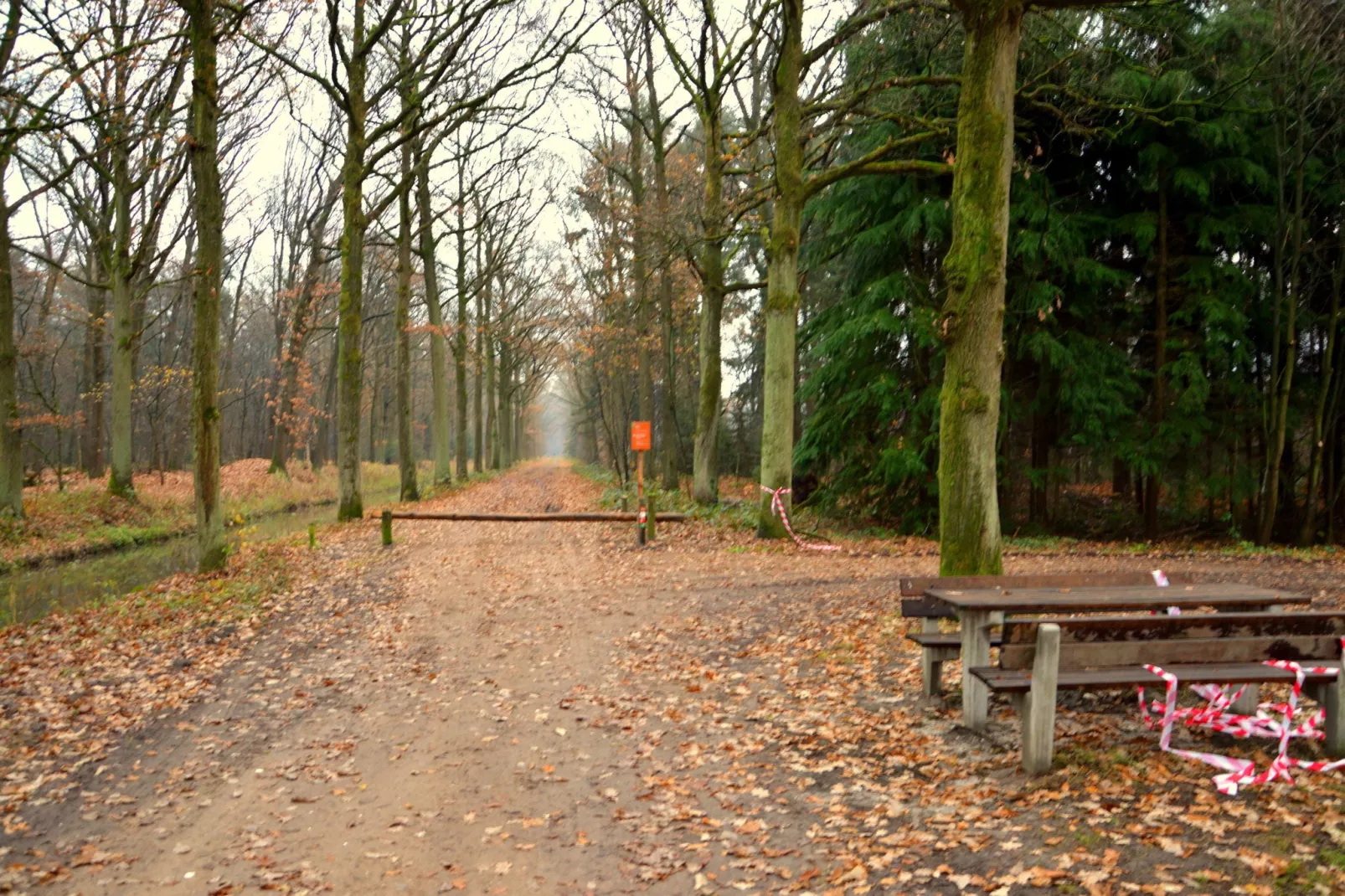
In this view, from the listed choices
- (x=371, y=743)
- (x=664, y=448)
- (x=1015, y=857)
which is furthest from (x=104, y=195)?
(x=1015, y=857)

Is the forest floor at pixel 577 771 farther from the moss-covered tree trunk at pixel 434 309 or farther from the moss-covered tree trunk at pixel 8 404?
the moss-covered tree trunk at pixel 434 309

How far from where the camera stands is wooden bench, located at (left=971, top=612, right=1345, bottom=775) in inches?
202

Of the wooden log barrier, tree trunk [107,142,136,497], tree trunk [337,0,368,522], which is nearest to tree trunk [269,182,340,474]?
tree trunk [107,142,136,497]

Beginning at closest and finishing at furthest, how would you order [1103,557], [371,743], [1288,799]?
1. [1288,799]
2. [371,743]
3. [1103,557]

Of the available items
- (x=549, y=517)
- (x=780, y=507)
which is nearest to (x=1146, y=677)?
(x=780, y=507)

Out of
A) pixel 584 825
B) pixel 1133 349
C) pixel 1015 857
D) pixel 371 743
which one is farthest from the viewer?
pixel 1133 349

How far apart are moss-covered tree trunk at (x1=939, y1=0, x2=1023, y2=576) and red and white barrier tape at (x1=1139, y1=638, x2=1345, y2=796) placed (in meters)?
3.14

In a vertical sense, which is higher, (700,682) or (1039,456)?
(1039,456)

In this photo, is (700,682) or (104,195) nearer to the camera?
(700,682)

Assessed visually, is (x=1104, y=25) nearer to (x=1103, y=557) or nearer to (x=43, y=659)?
(x=1103, y=557)

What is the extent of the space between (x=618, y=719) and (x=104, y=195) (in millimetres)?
23234

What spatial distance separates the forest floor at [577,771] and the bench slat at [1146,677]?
1.56 feet

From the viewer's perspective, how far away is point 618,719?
7055 millimetres

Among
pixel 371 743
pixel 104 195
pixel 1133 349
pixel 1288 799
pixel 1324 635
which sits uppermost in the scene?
pixel 104 195
